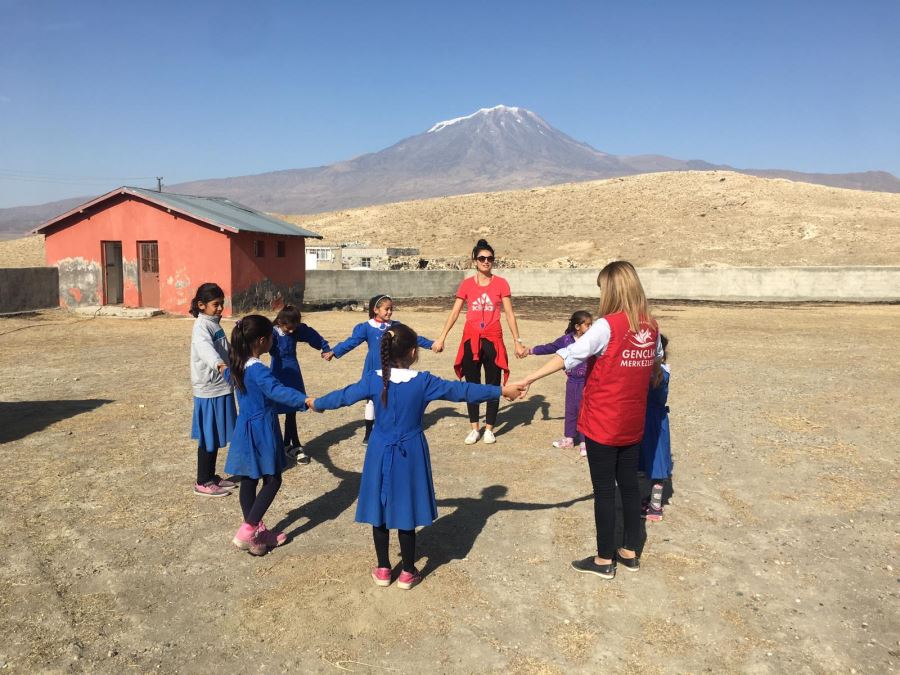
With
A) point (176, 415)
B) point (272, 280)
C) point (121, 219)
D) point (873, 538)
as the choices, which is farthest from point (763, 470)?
point (121, 219)

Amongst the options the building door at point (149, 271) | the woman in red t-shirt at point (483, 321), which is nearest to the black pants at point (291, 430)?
the woman in red t-shirt at point (483, 321)

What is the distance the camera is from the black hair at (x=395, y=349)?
339cm

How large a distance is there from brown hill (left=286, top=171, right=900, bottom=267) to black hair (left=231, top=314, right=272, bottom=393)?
115 feet

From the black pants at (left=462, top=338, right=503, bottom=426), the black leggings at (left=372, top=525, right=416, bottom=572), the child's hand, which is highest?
the child's hand

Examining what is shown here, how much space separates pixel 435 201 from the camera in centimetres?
6606

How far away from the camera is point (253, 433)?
398cm

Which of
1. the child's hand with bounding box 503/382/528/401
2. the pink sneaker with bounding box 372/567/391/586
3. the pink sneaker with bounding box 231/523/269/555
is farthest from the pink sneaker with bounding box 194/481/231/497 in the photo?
the child's hand with bounding box 503/382/528/401

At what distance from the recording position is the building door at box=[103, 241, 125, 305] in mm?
19812

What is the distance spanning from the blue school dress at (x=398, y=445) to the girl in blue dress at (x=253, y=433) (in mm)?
691

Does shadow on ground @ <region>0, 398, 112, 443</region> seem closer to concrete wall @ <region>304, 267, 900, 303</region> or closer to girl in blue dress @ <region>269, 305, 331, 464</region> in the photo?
girl in blue dress @ <region>269, 305, 331, 464</region>

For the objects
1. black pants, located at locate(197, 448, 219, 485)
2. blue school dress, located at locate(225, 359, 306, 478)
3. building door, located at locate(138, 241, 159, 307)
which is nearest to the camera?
blue school dress, located at locate(225, 359, 306, 478)

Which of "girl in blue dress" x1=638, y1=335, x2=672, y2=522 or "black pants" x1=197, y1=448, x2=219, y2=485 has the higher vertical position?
"girl in blue dress" x1=638, y1=335, x2=672, y2=522

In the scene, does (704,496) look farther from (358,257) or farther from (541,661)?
(358,257)

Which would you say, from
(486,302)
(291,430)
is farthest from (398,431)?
(486,302)
